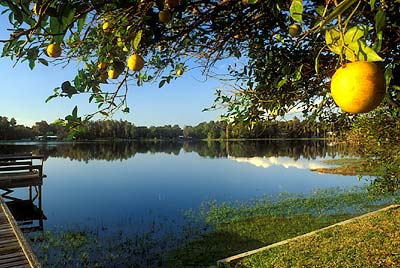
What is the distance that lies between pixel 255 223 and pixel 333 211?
13.1ft

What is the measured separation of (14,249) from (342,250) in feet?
22.5

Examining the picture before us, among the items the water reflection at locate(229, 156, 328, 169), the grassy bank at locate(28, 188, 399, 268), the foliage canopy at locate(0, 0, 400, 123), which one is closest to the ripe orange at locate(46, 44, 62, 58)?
the foliage canopy at locate(0, 0, 400, 123)

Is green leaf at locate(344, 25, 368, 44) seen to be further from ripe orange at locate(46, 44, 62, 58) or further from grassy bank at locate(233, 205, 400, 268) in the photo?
grassy bank at locate(233, 205, 400, 268)

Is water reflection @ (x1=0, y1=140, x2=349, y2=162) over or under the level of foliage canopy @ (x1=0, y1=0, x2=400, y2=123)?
under

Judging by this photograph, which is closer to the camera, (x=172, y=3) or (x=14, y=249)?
(x=172, y=3)

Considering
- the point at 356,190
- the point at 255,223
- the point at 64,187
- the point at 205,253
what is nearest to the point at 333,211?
the point at 255,223

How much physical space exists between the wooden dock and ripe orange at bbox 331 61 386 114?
517cm

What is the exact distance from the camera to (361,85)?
2.87 ft

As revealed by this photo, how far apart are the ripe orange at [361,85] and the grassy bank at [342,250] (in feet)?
20.2

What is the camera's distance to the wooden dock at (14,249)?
17.1 ft

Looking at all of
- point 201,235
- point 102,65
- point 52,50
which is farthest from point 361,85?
point 201,235

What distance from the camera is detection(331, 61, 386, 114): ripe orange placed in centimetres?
87

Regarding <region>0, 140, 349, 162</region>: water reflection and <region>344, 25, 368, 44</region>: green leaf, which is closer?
<region>344, 25, 368, 44</region>: green leaf

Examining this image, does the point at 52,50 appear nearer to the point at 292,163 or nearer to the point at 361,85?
the point at 361,85
